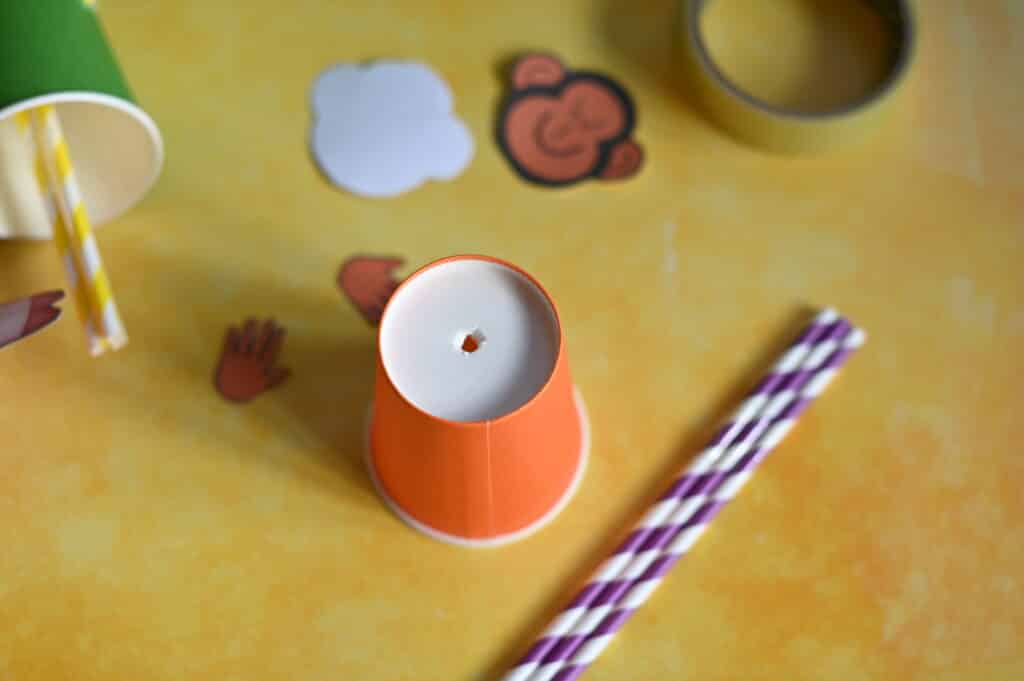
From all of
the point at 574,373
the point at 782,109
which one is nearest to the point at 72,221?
the point at 574,373

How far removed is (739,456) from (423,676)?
27cm

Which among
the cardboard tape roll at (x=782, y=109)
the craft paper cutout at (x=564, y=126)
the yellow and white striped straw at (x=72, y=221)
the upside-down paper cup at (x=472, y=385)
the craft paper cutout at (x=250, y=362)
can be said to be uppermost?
the cardboard tape roll at (x=782, y=109)

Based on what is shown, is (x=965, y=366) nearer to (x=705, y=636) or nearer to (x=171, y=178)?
(x=705, y=636)

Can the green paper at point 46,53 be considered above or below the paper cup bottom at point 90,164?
above

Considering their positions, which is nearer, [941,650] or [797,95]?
[941,650]

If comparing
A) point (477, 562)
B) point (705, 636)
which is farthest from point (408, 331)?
point (705, 636)

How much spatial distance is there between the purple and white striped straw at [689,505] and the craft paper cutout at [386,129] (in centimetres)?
31

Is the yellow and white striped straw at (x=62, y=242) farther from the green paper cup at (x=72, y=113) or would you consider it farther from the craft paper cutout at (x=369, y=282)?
the craft paper cutout at (x=369, y=282)

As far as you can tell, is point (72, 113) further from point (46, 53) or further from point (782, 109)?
point (782, 109)

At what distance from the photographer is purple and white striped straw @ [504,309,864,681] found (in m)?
0.75

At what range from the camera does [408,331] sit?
70 cm

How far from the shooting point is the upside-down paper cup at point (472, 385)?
0.69m

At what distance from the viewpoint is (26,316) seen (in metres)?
0.73

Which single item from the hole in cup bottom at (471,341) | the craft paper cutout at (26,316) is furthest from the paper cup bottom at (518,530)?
the craft paper cutout at (26,316)
